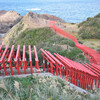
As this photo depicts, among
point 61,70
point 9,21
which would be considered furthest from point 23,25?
point 9,21

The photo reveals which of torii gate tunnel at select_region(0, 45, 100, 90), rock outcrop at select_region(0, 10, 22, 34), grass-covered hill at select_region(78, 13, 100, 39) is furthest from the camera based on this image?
rock outcrop at select_region(0, 10, 22, 34)

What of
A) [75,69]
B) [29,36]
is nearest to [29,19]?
[29,36]

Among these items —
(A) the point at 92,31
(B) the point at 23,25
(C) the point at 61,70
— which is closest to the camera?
A: (C) the point at 61,70

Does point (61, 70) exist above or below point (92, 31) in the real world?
below

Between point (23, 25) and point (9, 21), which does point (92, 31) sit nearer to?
point (23, 25)

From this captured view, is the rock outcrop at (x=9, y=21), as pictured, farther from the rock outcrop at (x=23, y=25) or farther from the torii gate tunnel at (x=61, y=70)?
the torii gate tunnel at (x=61, y=70)

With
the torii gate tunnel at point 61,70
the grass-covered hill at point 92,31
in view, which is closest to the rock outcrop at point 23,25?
the grass-covered hill at point 92,31

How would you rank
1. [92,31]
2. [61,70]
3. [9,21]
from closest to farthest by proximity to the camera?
[61,70]
[92,31]
[9,21]

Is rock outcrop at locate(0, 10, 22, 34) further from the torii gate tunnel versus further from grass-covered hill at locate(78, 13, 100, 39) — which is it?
the torii gate tunnel

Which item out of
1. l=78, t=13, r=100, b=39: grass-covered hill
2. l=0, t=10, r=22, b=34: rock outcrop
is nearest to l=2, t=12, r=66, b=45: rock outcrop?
l=78, t=13, r=100, b=39: grass-covered hill

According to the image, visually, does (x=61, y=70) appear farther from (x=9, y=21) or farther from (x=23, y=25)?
(x=9, y=21)

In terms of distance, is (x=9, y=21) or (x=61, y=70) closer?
(x=61, y=70)

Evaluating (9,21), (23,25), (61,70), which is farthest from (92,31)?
(9,21)

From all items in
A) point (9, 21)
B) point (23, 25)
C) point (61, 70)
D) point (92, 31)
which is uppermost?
point (9, 21)
